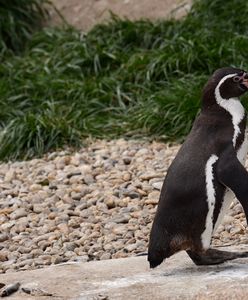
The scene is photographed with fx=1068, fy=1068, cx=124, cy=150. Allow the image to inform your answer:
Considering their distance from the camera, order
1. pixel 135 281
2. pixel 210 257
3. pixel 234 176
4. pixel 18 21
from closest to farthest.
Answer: pixel 234 176, pixel 135 281, pixel 210 257, pixel 18 21

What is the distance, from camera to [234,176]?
4.48 meters

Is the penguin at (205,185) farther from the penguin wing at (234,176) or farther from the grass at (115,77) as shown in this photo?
the grass at (115,77)

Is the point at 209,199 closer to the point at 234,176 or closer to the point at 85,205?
the point at 234,176

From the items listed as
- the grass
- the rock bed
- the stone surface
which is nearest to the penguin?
the stone surface

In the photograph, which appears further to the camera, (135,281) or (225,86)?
(225,86)

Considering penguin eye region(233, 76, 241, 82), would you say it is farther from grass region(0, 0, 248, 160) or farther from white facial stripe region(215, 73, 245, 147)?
grass region(0, 0, 248, 160)

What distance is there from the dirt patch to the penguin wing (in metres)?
6.53

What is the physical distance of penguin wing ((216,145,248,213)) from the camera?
4.46 meters

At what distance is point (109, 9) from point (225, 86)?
6.61 metres

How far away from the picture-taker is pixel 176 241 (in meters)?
4.62

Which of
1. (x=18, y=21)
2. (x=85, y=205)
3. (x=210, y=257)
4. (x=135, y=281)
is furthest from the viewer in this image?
(x=18, y=21)

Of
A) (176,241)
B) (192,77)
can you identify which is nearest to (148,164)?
(192,77)

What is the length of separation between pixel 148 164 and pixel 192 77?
1600mm

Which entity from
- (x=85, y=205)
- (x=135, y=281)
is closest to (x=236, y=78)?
(x=135, y=281)
